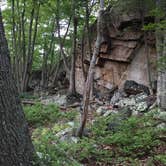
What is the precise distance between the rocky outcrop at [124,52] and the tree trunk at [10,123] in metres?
8.71

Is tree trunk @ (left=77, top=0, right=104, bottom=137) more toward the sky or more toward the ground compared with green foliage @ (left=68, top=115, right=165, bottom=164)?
more toward the sky

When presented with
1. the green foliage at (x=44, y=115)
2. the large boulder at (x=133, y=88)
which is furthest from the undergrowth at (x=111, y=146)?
the large boulder at (x=133, y=88)

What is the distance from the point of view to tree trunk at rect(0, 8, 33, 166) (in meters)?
2.63

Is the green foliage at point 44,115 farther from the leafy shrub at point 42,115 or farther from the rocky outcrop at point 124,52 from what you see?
the rocky outcrop at point 124,52

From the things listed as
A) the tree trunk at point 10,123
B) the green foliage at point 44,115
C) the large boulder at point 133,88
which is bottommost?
the green foliage at point 44,115

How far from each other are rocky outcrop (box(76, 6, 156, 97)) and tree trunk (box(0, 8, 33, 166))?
8.71 meters

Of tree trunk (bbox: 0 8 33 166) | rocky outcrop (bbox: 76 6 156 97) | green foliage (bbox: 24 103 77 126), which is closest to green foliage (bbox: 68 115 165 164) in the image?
tree trunk (bbox: 0 8 33 166)

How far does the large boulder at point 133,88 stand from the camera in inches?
463

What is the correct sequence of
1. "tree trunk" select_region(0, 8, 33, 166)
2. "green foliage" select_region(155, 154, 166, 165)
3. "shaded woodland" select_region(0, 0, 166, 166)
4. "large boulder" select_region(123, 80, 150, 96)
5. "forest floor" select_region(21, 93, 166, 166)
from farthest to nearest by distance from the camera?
"large boulder" select_region(123, 80, 150, 96) < "green foliage" select_region(155, 154, 166, 165) < "forest floor" select_region(21, 93, 166, 166) < "shaded woodland" select_region(0, 0, 166, 166) < "tree trunk" select_region(0, 8, 33, 166)

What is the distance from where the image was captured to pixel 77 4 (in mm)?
13148

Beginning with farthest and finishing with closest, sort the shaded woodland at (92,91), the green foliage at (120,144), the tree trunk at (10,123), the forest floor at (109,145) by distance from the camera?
the green foliage at (120,144)
the forest floor at (109,145)
the shaded woodland at (92,91)
the tree trunk at (10,123)

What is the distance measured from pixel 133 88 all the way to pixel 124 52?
164 cm

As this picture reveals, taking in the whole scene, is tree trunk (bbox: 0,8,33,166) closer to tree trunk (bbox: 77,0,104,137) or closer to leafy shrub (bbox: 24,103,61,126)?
tree trunk (bbox: 77,0,104,137)

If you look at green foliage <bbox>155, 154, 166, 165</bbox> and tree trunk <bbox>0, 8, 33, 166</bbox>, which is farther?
green foliage <bbox>155, 154, 166, 165</bbox>
